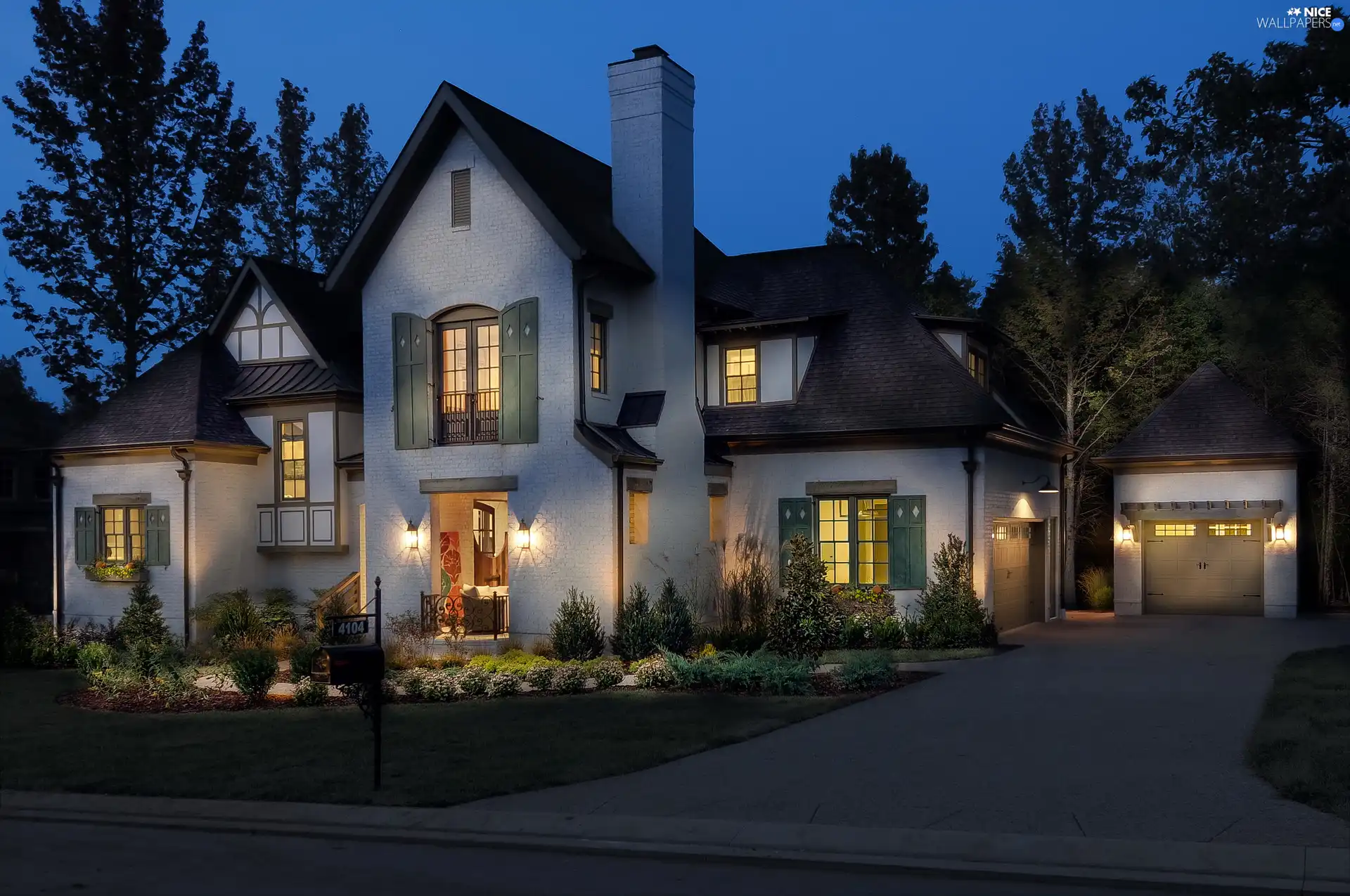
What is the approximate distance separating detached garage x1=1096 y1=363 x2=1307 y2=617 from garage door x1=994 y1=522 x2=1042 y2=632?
3941mm

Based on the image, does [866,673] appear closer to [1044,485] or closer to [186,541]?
[1044,485]

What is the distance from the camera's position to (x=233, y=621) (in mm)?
22578

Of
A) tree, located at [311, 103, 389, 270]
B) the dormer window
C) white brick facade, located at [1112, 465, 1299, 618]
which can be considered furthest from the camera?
tree, located at [311, 103, 389, 270]

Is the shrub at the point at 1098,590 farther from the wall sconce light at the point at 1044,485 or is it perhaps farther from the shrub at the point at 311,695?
the shrub at the point at 311,695

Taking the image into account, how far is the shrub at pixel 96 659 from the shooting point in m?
18.1

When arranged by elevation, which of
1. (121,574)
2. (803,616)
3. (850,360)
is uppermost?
(850,360)

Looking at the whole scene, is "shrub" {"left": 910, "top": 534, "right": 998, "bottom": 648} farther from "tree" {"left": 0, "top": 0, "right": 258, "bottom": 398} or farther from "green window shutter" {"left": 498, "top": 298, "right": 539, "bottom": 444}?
"tree" {"left": 0, "top": 0, "right": 258, "bottom": 398}

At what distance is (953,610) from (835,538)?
289cm

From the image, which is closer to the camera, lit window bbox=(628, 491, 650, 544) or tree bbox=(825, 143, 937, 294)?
lit window bbox=(628, 491, 650, 544)

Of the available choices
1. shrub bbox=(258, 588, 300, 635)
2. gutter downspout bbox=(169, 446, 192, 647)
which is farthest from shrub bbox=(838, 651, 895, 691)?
gutter downspout bbox=(169, 446, 192, 647)

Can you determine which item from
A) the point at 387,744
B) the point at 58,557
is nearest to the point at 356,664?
the point at 387,744

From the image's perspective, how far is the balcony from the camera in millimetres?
21109

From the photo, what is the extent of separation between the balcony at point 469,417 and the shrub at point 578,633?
3383mm

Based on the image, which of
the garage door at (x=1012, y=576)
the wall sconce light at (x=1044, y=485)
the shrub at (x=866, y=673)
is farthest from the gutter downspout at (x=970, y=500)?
the shrub at (x=866, y=673)
